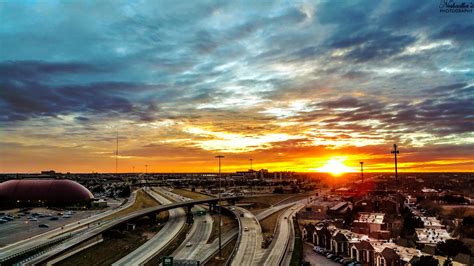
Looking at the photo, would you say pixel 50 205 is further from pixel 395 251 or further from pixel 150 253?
pixel 395 251

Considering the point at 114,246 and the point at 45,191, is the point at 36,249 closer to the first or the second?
the point at 114,246

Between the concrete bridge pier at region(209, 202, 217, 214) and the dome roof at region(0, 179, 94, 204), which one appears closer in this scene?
the concrete bridge pier at region(209, 202, 217, 214)

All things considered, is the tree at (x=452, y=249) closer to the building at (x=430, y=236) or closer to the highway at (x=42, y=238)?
the building at (x=430, y=236)

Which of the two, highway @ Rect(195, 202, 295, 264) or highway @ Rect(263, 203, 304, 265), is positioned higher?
highway @ Rect(263, 203, 304, 265)

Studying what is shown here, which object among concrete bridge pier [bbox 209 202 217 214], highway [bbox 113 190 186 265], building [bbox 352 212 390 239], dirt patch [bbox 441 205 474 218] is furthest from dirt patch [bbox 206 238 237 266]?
dirt patch [bbox 441 205 474 218]

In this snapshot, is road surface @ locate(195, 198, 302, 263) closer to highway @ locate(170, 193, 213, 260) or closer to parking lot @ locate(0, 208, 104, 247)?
highway @ locate(170, 193, 213, 260)

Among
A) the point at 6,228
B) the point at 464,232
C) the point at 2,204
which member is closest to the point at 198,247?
the point at 6,228

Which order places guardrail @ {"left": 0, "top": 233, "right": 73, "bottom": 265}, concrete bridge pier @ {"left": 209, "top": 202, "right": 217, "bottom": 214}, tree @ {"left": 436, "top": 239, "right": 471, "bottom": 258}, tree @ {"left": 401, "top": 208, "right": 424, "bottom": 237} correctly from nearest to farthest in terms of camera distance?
guardrail @ {"left": 0, "top": 233, "right": 73, "bottom": 265}
tree @ {"left": 436, "top": 239, "right": 471, "bottom": 258}
tree @ {"left": 401, "top": 208, "right": 424, "bottom": 237}
concrete bridge pier @ {"left": 209, "top": 202, "right": 217, "bottom": 214}

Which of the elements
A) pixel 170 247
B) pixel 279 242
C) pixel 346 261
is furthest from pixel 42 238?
pixel 346 261
